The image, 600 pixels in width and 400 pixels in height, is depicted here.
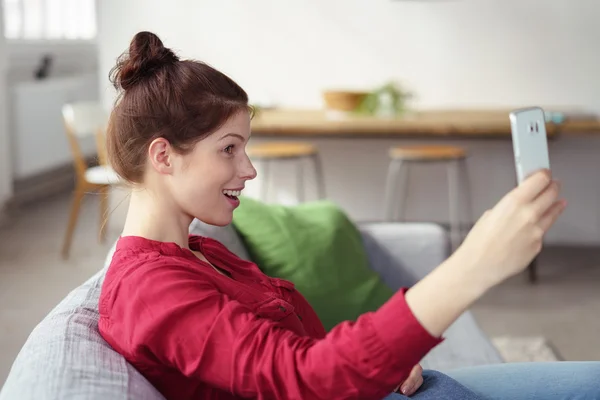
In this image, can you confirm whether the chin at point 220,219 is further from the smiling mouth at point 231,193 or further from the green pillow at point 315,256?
the green pillow at point 315,256

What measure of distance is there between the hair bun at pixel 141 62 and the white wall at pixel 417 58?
151 inches

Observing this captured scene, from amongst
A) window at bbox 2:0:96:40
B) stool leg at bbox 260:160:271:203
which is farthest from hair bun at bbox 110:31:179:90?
window at bbox 2:0:96:40

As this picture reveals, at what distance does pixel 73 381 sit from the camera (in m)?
1.09

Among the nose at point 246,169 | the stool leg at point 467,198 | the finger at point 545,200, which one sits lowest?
the stool leg at point 467,198

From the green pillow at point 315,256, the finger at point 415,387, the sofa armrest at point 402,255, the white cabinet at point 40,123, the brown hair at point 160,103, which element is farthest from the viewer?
the white cabinet at point 40,123

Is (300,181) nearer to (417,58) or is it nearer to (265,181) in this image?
(265,181)

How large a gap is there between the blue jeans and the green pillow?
2.80ft

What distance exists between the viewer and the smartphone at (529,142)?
90 cm

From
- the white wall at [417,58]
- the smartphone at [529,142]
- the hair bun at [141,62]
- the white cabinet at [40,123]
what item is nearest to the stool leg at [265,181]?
the white wall at [417,58]

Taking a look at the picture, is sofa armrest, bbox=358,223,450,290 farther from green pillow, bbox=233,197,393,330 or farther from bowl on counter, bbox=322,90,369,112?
bowl on counter, bbox=322,90,369,112

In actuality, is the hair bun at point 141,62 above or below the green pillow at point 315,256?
above

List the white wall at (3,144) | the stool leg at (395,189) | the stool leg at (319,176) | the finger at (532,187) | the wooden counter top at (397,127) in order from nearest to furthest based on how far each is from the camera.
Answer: the finger at (532,187) → the wooden counter top at (397,127) → the stool leg at (319,176) → the stool leg at (395,189) → the white wall at (3,144)

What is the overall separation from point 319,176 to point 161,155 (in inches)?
143

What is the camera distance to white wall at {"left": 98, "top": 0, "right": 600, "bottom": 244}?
5.01 m
